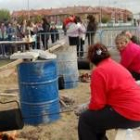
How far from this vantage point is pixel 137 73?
785 centimetres

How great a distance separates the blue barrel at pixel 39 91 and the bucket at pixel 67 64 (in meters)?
3.21

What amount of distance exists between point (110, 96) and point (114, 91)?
86mm

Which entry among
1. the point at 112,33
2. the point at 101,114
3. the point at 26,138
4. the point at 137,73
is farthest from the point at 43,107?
the point at 112,33

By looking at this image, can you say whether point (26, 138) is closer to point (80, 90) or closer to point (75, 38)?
point (80, 90)

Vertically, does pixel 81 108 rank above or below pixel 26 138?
above

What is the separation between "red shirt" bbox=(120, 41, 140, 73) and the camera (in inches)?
292

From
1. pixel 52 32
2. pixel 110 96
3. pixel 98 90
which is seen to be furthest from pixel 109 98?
pixel 52 32

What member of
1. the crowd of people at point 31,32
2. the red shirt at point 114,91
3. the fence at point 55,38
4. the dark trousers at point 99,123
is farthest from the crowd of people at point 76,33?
the red shirt at point 114,91

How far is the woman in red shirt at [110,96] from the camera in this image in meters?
4.92

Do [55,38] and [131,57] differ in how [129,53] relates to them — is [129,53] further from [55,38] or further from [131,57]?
[55,38]

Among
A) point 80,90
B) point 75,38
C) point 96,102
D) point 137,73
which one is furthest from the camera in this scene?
point 75,38

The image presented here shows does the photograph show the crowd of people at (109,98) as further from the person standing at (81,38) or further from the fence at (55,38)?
the fence at (55,38)

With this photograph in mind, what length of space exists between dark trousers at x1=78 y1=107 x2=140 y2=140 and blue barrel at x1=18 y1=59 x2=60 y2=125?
90.3 inches

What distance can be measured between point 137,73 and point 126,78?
2.89m
